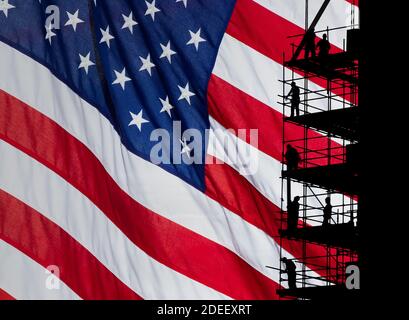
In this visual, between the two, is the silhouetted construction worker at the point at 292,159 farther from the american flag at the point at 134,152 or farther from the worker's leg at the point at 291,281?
the american flag at the point at 134,152

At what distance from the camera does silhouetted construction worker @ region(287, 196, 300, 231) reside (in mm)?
46781

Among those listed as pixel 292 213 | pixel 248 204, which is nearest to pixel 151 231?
pixel 248 204

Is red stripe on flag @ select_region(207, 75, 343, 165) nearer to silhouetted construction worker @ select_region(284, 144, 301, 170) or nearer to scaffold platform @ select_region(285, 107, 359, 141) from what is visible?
scaffold platform @ select_region(285, 107, 359, 141)

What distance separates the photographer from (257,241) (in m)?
50.9

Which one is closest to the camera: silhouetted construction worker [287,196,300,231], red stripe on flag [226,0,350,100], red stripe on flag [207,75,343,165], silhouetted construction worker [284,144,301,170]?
silhouetted construction worker [287,196,300,231]

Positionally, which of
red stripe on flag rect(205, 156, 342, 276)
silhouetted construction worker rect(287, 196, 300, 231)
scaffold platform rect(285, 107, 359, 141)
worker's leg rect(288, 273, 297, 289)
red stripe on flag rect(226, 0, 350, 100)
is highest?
red stripe on flag rect(226, 0, 350, 100)

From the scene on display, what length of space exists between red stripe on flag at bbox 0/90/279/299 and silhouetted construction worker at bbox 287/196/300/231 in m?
3.98

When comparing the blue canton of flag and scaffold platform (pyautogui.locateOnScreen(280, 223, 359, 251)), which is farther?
the blue canton of flag

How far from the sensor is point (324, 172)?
45.9 m

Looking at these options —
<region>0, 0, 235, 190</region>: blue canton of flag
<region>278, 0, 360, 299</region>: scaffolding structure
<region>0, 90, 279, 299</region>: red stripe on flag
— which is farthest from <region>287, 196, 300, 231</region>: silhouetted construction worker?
<region>0, 0, 235, 190</region>: blue canton of flag

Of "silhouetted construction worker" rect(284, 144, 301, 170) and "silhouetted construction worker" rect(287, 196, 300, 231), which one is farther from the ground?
"silhouetted construction worker" rect(284, 144, 301, 170)

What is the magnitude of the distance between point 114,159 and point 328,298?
9.12m

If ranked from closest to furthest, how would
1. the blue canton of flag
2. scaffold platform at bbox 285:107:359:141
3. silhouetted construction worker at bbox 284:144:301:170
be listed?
scaffold platform at bbox 285:107:359:141
silhouetted construction worker at bbox 284:144:301:170
the blue canton of flag

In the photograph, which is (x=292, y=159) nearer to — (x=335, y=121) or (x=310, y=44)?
(x=335, y=121)
